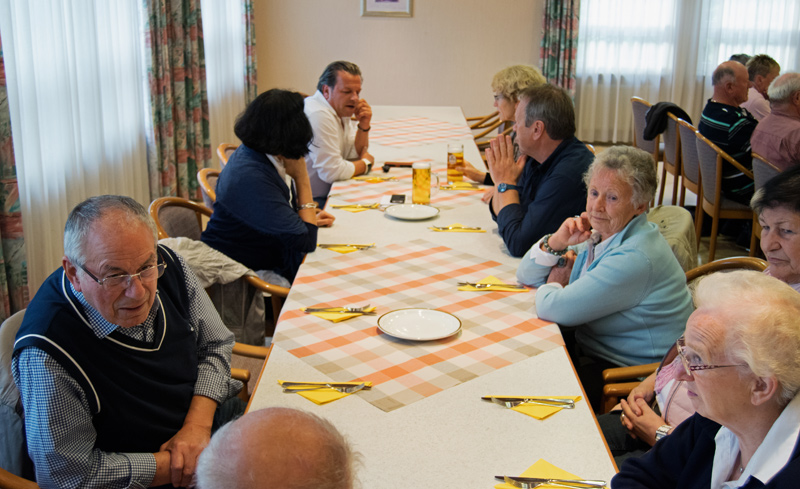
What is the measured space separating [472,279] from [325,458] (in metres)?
1.39

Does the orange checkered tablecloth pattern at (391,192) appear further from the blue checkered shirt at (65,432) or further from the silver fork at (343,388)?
the blue checkered shirt at (65,432)

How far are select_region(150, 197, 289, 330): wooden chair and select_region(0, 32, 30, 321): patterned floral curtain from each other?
535mm

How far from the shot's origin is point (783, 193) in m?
1.85

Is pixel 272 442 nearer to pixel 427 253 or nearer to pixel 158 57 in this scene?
pixel 427 253

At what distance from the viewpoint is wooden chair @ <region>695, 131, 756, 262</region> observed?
409cm

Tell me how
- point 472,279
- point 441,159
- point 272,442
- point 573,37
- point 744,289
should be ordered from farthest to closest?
point 573,37
point 441,159
point 472,279
point 744,289
point 272,442

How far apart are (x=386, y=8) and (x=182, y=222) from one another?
5.46 meters

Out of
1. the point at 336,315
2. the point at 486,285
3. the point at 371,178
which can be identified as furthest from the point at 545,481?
the point at 371,178

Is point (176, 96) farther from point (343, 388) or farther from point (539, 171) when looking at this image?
point (343, 388)

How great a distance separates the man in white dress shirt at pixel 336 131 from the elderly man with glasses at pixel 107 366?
2.03 meters

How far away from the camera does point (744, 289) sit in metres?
1.22

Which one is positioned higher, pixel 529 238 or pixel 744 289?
pixel 744 289

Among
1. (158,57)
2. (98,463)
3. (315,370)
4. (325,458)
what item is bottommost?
(98,463)

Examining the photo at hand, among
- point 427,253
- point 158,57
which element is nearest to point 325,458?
point 427,253
